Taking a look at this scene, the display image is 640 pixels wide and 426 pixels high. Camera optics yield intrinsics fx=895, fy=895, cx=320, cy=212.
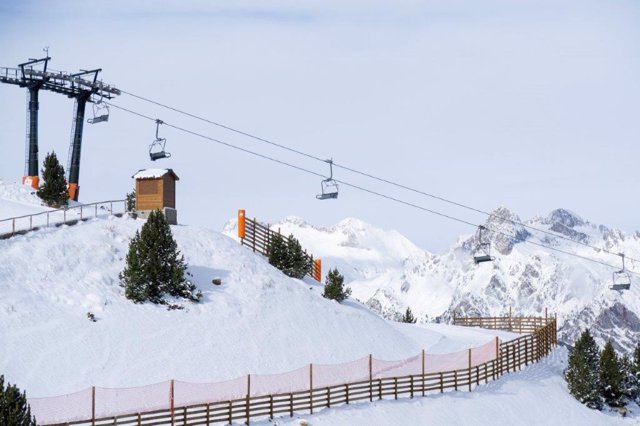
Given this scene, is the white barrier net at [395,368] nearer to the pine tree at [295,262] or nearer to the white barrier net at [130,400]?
the white barrier net at [130,400]

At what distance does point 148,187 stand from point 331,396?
840 inches

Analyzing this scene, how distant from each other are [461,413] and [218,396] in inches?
515

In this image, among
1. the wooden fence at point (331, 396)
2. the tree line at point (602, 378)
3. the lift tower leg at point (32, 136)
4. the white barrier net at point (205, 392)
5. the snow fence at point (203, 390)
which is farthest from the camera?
the lift tower leg at point (32, 136)

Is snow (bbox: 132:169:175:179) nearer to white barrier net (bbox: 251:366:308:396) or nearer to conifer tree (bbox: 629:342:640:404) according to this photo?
white barrier net (bbox: 251:366:308:396)

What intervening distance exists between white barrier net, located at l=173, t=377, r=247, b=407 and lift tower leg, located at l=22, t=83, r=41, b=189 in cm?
3543

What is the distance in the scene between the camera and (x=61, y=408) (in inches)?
1282

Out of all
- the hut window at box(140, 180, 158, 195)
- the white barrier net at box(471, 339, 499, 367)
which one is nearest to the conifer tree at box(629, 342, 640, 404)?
the white barrier net at box(471, 339, 499, 367)

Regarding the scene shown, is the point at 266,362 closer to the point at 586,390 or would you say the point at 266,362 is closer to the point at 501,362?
the point at 501,362

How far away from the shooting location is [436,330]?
61.4m

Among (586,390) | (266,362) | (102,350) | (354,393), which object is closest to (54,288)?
(102,350)

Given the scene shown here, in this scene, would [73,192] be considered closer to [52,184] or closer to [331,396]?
[52,184]

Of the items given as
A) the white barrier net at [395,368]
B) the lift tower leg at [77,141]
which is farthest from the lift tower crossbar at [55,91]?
the white barrier net at [395,368]

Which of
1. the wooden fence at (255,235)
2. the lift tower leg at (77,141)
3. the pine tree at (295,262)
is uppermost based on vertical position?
the lift tower leg at (77,141)

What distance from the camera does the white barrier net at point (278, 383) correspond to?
39.7 m
